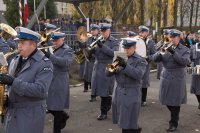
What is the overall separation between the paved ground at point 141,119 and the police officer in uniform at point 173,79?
502mm

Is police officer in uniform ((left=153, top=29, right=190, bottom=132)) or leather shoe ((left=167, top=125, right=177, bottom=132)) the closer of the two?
police officer in uniform ((left=153, top=29, right=190, bottom=132))

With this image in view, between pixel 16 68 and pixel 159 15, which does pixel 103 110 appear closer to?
pixel 16 68

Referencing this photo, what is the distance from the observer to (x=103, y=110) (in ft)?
30.6

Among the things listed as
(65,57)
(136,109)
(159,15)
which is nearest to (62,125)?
(65,57)

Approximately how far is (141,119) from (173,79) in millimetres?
1508

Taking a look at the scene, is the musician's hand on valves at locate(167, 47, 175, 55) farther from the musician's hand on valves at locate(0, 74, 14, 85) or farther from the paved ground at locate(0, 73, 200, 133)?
the musician's hand on valves at locate(0, 74, 14, 85)

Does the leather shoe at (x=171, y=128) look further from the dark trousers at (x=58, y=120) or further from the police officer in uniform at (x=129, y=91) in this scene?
the dark trousers at (x=58, y=120)

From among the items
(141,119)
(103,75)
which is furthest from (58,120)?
(141,119)

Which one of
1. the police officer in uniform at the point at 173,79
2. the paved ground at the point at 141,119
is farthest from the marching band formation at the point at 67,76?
the paved ground at the point at 141,119

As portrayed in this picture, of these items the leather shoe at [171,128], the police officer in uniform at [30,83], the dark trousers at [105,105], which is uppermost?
the police officer in uniform at [30,83]

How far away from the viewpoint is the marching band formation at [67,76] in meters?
4.83

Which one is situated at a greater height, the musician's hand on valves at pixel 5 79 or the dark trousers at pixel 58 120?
the musician's hand on valves at pixel 5 79

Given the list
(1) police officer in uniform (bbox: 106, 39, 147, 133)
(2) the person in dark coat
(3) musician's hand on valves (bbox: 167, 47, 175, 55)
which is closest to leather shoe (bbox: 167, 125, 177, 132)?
(3) musician's hand on valves (bbox: 167, 47, 175, 55)

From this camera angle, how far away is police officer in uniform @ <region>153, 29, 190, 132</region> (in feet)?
26.8
